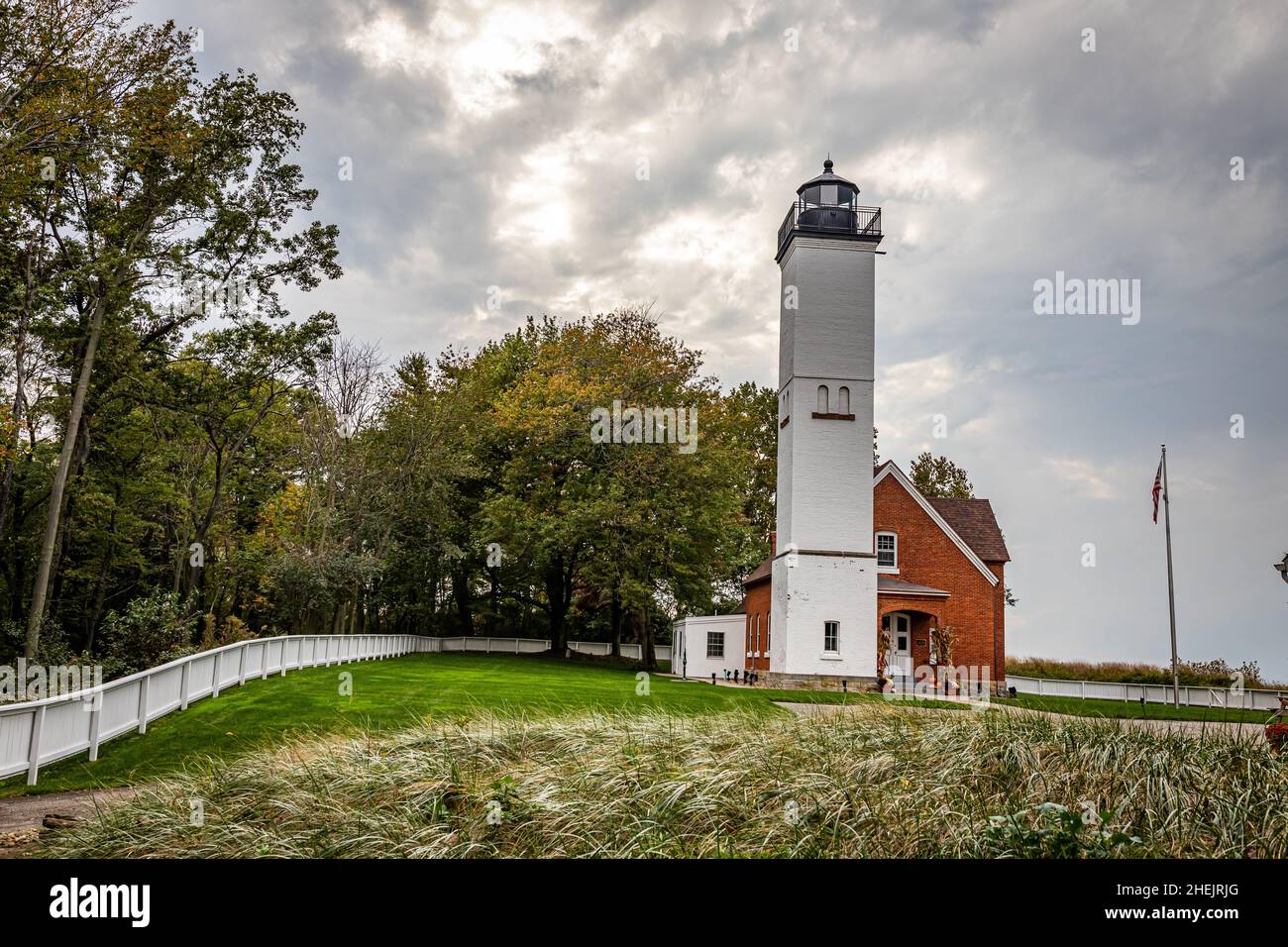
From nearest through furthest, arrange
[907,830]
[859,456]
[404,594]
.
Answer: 1. [907,830]
2. [859,456]
3. [404,594]

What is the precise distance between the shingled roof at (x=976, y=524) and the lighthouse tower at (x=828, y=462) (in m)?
6.18

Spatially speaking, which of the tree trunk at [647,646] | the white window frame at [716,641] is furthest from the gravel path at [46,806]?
the tree trunk at [647,646]

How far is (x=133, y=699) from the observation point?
16000 millimetres

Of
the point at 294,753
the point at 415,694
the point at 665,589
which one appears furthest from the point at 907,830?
the point at 665,589

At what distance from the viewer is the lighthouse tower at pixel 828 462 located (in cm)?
2891

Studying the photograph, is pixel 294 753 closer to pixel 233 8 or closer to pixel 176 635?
pixel 233 8

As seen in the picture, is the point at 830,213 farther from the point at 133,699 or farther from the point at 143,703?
the point at 133,699

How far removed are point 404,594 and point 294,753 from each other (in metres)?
37.0

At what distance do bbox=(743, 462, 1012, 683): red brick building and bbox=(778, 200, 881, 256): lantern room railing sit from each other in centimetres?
840

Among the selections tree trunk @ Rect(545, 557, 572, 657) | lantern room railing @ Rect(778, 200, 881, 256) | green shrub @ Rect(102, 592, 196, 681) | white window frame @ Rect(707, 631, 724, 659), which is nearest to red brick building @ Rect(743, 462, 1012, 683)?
white window frame @ Rect(707, 631, 724, 659)

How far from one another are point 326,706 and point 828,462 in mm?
17188

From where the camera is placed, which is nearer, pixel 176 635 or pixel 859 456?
pixel 176 635

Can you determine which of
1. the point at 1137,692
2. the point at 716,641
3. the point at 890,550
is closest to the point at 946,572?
the point at 890,550

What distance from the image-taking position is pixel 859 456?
29.4 meters
